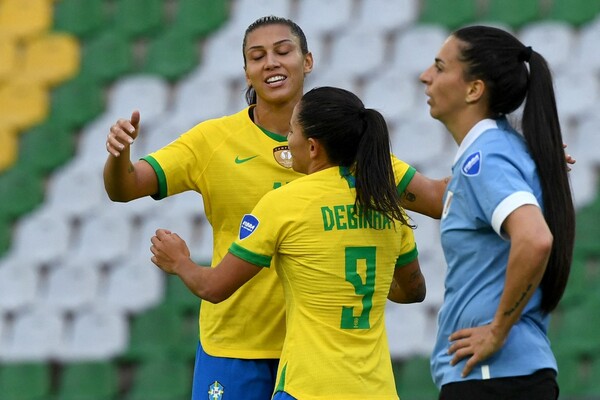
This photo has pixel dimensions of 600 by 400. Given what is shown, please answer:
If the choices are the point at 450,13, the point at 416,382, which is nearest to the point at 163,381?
the point at 416,382

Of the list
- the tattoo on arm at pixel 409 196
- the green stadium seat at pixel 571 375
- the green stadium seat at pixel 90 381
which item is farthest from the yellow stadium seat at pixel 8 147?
the tattoo on arm at pixel 409 196

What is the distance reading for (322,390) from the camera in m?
2.89

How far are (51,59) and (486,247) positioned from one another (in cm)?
687

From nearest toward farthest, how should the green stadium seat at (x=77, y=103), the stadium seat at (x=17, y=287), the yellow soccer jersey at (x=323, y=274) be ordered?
the yellow soccer jersey at (x=323, y=274) < the stadium seat at (x=17, y=287) < the green stadium seat at (x=77, y=103)

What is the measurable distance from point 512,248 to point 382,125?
62cm

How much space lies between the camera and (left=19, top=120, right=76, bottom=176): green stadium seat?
8234 mm

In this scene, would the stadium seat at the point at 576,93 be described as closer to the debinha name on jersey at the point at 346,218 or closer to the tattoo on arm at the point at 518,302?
the debinha name on jersey at the point at 346,218

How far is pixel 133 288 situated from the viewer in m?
7.36

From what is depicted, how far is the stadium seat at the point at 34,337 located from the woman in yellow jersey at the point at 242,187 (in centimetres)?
402

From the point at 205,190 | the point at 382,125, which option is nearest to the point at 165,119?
the point at 205,190

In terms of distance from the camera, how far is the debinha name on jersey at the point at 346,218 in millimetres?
2887

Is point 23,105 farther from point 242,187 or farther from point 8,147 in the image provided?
point 242,187

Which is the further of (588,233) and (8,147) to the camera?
(8,147)

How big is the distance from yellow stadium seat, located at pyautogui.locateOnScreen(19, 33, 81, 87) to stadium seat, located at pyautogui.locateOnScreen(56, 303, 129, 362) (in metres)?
2.35
